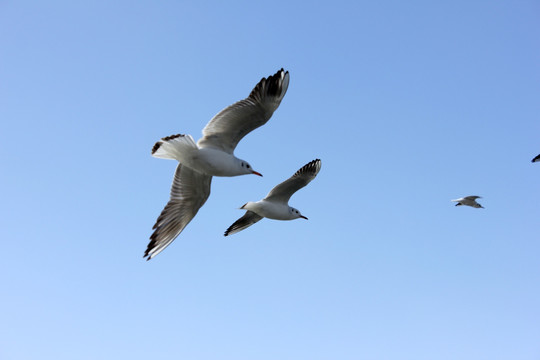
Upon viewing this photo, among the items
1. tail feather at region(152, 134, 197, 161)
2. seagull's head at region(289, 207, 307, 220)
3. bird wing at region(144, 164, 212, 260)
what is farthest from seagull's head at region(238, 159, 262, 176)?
seagull's head at region(289, 207, 307, 220)

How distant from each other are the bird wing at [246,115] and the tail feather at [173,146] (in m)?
0.36

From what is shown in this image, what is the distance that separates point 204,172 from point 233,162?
489 mm

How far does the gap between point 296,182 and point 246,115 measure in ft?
11.0

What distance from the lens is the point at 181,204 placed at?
9.32 m

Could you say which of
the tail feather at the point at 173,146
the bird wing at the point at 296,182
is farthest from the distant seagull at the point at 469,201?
the tail feather at the point at 173,146

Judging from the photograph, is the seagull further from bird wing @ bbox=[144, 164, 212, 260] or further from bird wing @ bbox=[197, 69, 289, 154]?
bird wing @ bbox=[197, 69, 289, 154]

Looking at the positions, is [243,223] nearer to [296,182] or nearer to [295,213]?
[295,213]

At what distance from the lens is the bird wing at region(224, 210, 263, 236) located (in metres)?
11.6

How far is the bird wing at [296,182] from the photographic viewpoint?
435 inches

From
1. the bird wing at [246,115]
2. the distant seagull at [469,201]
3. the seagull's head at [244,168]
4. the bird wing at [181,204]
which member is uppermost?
the distant seagull at [469,201]

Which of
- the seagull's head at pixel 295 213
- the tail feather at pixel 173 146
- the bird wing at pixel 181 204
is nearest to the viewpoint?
the tail feather at pixel 173 146

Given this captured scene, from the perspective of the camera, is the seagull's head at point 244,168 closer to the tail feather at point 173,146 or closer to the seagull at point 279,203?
the tail feather at point 173,146

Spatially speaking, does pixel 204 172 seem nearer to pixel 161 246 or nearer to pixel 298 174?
pixel 161 246

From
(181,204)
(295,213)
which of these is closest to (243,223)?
(295,213)
